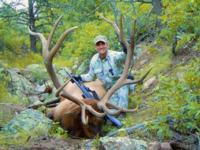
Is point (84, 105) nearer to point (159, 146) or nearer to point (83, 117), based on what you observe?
point (83, 117)

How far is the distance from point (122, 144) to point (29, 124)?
234 centimetres

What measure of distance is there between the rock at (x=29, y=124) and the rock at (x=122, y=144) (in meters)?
1.81

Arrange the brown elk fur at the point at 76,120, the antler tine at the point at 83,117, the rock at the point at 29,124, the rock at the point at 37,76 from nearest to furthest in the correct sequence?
the antler tine at the point at 83,117, the rock at the point at 29,124, the brown elk fur at the point at 76,120, the rock at the point at 37,76

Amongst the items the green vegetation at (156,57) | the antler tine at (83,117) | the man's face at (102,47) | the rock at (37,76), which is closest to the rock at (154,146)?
the green vegetation at (156,57)

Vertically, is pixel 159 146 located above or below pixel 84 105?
below

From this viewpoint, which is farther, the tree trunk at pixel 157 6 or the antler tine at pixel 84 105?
the tree trunk at pixel 157 6

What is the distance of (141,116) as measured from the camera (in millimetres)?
7594

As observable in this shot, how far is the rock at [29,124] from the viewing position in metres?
7.27

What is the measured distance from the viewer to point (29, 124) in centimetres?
749

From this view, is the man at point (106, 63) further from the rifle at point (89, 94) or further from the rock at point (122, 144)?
the rock at point (122, 144)

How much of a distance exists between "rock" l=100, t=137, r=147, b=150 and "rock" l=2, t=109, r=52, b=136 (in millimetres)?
1814

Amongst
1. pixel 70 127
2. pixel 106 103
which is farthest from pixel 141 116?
pixel 70 127

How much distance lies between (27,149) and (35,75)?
833cm

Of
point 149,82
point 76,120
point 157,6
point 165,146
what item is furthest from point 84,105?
point 157,6
